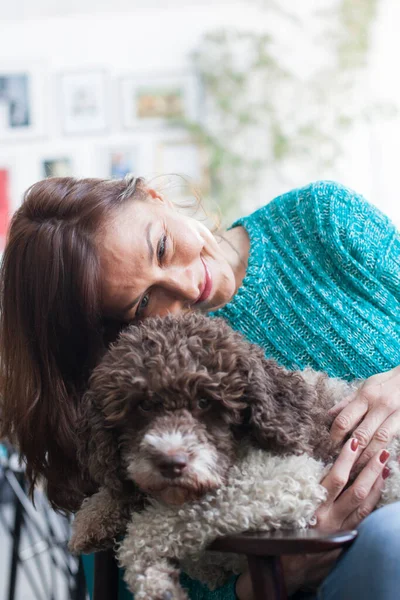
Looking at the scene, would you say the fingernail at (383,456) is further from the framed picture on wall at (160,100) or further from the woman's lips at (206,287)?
the framed picture on wall at (160,100)

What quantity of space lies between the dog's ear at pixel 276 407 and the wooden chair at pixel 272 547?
0.46 feet

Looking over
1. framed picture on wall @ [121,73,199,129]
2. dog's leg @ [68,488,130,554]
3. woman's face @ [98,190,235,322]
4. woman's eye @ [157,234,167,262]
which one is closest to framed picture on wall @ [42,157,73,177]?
framed picture on wall @ [121,73,199,129]

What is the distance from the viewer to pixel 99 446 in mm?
1130

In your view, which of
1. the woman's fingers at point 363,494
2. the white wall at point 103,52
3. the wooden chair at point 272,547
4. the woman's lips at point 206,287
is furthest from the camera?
the white wall at point 103,52

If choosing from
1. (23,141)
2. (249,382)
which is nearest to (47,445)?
(249,382)

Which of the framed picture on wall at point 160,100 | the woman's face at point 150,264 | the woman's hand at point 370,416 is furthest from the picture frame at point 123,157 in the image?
the woman's hand at point 370,416

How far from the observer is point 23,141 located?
17.2ft

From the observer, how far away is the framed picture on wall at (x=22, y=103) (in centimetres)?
521

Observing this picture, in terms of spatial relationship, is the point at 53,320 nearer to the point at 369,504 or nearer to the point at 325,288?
the point at 325,288

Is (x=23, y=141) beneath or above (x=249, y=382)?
beneath

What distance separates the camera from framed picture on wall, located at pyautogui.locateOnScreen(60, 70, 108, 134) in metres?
5.18

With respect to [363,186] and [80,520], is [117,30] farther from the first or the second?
[80,520]

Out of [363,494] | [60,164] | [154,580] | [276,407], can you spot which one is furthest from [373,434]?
[60,164]

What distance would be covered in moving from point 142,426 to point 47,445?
620 millimetres
